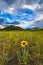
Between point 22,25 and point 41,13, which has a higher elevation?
point 41,13

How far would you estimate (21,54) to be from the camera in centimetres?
132

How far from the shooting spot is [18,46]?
135 cm

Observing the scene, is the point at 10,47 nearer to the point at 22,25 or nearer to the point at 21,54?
the point at 21,54

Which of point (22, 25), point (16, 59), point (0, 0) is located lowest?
point (16, 59)

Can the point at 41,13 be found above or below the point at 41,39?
above

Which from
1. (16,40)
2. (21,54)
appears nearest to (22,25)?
(16,40)

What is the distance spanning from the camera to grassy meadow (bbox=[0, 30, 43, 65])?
1306 millimetres

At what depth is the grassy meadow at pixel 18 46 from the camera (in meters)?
1.31

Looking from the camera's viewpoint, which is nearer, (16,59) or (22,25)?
(16,59)

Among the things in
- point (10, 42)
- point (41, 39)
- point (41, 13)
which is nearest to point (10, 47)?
point (10, 42)

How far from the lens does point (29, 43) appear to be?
135 cm

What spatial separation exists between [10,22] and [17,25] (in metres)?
0.08

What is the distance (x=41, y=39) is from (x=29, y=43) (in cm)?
13

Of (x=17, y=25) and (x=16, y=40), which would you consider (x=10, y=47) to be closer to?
(x=16, y=40)
